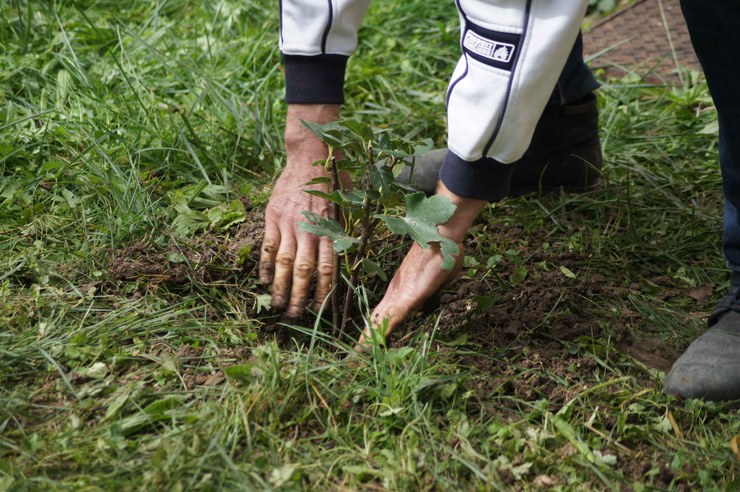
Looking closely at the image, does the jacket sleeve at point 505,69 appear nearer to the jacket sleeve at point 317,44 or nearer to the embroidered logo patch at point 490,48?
the embroidered logo patch at point 490,48

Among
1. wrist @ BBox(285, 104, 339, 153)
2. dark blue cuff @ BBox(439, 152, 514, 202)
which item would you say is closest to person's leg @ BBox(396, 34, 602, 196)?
wrist @ BBox(285, 104, 339, 153)

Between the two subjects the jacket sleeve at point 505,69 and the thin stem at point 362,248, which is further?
the thin stem at point 362,248

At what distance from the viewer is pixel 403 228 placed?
1.47 meters

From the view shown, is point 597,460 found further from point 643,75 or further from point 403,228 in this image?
point 643,75

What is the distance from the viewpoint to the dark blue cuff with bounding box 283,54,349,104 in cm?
193

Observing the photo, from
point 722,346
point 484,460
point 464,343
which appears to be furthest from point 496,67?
point 722,346

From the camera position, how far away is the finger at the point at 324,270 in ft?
6.02

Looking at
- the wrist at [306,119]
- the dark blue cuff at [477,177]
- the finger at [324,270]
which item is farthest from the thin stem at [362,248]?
the wrist at [306,119]

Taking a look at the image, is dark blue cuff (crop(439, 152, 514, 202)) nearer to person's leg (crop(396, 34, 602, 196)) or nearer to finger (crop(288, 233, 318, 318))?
finger (crop(288, 233, 318, 318))

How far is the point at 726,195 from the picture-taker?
1781mm

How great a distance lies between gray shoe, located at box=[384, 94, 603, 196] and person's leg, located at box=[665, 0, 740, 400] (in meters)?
0.60

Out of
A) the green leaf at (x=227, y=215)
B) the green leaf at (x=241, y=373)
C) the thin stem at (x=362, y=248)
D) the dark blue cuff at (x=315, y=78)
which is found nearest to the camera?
the green leaf at (x=241, y=373)

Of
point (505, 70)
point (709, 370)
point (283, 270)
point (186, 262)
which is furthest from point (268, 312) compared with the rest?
point (709, 370)

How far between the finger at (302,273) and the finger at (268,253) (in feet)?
0.21
